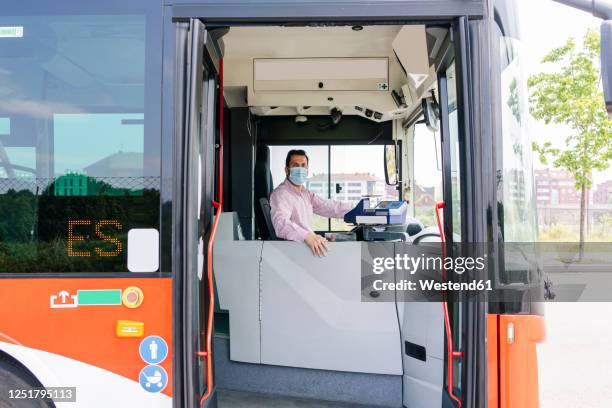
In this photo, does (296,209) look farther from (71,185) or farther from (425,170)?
(71,185)

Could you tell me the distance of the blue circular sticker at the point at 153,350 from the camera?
7.24 feet

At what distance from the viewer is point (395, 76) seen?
184 inches

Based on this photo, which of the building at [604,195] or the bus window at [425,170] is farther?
the building at [604,195]

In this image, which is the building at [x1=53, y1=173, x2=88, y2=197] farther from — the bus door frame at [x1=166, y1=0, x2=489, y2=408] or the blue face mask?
the blue face mask

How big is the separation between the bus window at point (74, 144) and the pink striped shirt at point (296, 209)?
4.76 feet

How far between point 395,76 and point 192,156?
2.98 m

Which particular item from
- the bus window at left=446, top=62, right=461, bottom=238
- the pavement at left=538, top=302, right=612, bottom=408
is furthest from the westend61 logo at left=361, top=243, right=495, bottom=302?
the pavement at left=538, top=302, right=612, bottom=408

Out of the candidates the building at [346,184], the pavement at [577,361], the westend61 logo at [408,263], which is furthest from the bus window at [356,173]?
the westend61 logo at [408,263]

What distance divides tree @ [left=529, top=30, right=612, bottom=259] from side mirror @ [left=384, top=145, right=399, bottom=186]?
8.33 m

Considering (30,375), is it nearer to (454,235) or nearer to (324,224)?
(454,235)

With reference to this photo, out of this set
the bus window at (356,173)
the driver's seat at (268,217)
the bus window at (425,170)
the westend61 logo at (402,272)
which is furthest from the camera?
the bus window at (356,173)

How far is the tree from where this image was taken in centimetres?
1284

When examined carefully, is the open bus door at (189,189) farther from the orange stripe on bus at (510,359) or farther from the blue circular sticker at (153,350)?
the orange stripe on bus at (510,359)

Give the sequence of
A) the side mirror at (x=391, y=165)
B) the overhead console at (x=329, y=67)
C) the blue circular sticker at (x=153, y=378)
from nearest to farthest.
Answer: the blue circular sticker at (x=153, y=378) → the overhead console at (x=329, y=67) → the side mirror at (x=391, y=165)
